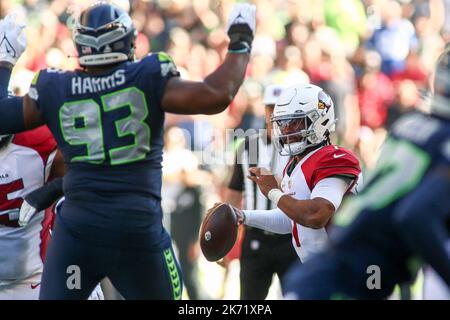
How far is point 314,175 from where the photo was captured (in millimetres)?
5398

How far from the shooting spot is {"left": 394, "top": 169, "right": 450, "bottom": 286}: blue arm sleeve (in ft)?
11.2

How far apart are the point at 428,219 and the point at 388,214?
0.74 ft

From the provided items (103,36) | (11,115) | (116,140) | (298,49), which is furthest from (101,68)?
(298,49)

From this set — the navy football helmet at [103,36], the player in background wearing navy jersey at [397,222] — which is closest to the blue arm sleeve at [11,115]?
the navy football helmet at [103,36]

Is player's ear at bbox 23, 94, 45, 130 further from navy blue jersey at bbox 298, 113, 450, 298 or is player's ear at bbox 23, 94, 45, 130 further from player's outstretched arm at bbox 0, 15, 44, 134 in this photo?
navy blue jersey at bbox 298, 113, 450, 298

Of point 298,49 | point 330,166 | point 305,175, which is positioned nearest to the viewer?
point 330,166

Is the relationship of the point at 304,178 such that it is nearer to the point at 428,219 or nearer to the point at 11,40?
the point at 11,40

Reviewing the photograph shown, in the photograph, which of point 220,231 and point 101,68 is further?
point 220,231

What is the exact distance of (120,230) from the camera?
4688 millimetres

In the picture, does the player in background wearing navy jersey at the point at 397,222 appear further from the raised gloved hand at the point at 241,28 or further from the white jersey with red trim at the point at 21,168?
the white jersey with red trim at the point at 21,168

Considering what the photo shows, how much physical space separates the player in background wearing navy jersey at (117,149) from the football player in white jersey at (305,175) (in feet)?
2.60

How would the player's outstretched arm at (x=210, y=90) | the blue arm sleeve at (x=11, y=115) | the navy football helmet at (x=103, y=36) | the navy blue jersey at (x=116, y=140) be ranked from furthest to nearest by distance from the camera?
the blue arm sleeve at (x=11, y=115) < the navy football helmet at (x=103, y=36) < the navy blue jersey at (x=116, y=140) < the player's outstretched arm at (x=210, y=90)

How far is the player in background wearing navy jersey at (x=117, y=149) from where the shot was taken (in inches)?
184
